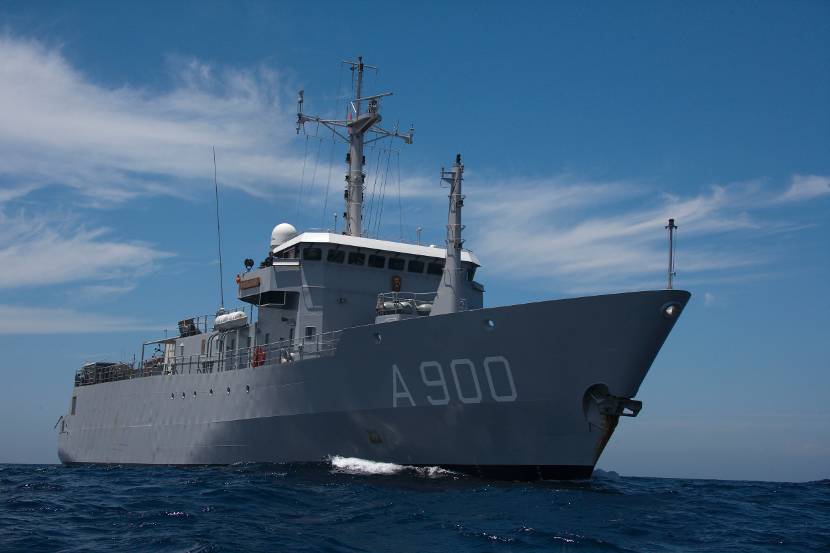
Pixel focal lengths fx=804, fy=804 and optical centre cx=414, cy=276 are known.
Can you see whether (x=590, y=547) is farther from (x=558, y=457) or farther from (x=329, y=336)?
(x=329, y=336)

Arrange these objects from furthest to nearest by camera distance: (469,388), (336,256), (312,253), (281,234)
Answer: (281,234), (336,256), (312,253), (469,388)

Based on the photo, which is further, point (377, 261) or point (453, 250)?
point (377, 261)

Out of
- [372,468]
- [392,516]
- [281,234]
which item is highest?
[281,234]

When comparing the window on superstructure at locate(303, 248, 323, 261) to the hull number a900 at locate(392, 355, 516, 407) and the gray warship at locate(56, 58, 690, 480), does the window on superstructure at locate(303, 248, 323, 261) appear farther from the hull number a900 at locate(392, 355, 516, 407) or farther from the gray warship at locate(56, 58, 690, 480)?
the hull number a900 at locate(392, 355, 516, 407)

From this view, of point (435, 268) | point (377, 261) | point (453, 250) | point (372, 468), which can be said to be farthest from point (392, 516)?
point (435, 268)

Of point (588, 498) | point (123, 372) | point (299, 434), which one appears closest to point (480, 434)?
point (588, 498)

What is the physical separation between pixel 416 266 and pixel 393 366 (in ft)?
18.7

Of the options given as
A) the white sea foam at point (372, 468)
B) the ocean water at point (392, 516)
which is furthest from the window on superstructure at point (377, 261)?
the ocean water at point (392, 516)

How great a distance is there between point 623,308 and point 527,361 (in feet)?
6.75

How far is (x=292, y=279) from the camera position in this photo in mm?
21344

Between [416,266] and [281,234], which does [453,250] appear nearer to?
[416,266]

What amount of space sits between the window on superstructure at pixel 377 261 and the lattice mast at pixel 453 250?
175 inches

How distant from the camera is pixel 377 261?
21.8 metres

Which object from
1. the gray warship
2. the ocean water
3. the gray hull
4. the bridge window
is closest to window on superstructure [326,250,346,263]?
the gray warship
